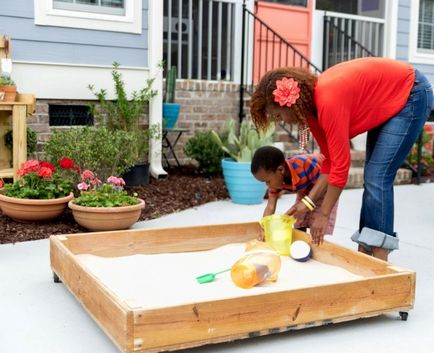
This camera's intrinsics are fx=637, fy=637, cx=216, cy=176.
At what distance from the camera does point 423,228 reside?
5145mm

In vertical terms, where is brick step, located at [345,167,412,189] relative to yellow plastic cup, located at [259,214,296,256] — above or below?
below

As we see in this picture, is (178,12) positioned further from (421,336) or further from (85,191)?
(421,336)

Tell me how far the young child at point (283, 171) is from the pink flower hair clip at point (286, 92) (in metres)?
0.79

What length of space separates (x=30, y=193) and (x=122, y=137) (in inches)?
47.6

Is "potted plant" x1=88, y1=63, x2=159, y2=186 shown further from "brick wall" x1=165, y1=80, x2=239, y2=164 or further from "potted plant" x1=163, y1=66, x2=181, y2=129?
"brick wall" x1=165, y1=80, x2=239, y2=164

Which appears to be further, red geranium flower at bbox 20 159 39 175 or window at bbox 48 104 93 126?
window at bbox 48 104 93 126

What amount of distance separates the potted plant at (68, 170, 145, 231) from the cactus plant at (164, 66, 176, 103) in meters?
2.25

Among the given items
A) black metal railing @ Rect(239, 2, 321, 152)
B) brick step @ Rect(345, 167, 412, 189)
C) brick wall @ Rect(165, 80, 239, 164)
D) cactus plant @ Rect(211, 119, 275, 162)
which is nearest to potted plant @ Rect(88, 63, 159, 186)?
cactus plant @ Rect(211, 119, 275, 162)

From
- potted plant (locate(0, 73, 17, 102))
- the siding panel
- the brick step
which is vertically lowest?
the brick step

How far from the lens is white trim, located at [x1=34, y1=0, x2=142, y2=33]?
5945 mm

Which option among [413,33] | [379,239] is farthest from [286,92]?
[413,33]

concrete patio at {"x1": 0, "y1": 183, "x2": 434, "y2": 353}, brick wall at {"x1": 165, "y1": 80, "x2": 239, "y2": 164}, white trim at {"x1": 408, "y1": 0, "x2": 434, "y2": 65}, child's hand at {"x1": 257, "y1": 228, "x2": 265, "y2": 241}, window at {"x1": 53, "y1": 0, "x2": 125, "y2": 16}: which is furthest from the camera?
white trim at {"x1": 408, "y1": 0, "x2": 434, "y2": 65}

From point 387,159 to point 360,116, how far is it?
0.97 ft

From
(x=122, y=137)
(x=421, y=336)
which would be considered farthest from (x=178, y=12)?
(x=421, y=336)
